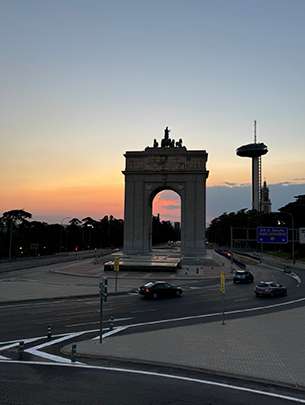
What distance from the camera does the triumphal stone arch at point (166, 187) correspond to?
213 feet

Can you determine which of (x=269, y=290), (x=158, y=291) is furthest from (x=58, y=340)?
(x=269, y=290)

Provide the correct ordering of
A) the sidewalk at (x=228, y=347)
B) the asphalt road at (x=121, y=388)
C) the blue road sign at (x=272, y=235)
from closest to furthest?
the asphalt road at (x=121, y=388) → the sidewalk at (x=228, y=347) → the blue road sign at (x=272, y=235)

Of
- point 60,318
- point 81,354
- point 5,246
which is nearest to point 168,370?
point 81,354

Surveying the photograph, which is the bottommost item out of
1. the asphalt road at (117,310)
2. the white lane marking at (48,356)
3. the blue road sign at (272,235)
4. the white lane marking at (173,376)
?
the asphalt road at (117,310)

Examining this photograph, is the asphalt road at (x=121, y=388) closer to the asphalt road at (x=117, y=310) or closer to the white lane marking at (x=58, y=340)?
the white lane marking at (x=58, y=340)

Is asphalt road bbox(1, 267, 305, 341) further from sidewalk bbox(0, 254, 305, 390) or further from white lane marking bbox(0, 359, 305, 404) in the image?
white lane marking bbox(0, 359, 305, 404)

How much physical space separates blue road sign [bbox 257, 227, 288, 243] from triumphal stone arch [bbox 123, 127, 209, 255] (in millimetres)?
30026

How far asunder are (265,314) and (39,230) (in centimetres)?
6771

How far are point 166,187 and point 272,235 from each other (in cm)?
3521

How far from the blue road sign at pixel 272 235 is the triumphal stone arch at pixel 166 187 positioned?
98.5 ft

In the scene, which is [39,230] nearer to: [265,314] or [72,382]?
[265,314]

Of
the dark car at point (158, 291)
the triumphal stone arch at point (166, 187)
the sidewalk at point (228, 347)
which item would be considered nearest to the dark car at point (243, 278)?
the dark car at point (158, 291)

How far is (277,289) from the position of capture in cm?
2822

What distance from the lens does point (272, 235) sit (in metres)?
34.2
